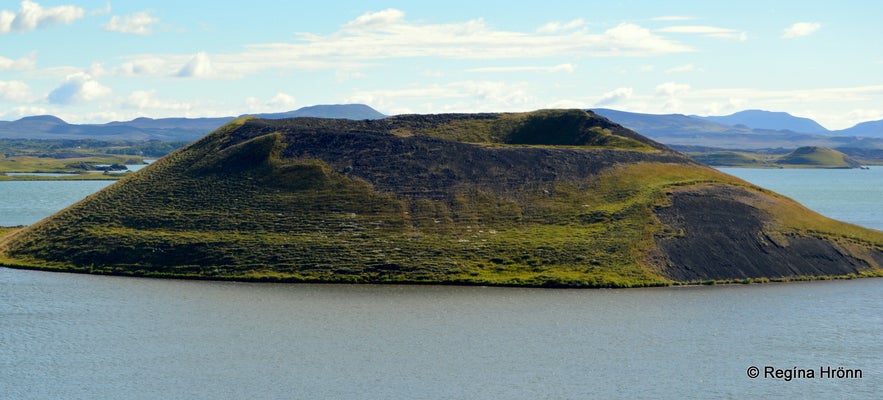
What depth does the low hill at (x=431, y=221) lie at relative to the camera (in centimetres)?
9206

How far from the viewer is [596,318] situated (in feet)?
237

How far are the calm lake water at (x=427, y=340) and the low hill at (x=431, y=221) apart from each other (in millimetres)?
5121

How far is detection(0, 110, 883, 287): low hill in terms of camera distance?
92062 mm

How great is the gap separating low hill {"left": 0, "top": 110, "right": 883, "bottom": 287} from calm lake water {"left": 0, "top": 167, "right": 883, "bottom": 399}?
16.8 ft

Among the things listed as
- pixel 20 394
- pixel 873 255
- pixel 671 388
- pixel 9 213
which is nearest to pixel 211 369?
pixel 20 394

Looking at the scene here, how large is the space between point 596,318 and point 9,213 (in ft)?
388

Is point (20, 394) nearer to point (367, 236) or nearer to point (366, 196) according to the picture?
point (367, 236)

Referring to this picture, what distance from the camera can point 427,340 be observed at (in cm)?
6469
